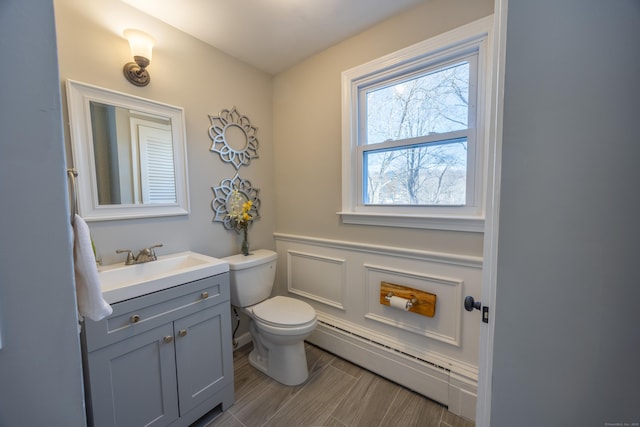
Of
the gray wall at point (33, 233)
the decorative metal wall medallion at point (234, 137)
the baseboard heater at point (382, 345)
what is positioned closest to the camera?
the gray wall at point (33, 233)

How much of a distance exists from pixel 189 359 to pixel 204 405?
0.99 ft

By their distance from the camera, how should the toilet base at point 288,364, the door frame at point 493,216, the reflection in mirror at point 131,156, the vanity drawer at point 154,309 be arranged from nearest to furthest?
1. the door frame at point 493,216
2. the vanity drawer at point 154,309
3. the reflection in mirror at point 131,156
4. the toilet base at point 288,364

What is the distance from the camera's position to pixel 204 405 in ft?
4.27

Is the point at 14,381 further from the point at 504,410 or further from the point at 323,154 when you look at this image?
the point at 323,154

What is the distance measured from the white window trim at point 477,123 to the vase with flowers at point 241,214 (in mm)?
759

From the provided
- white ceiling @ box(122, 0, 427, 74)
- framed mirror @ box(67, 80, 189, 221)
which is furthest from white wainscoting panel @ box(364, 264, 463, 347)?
white ceiling @ box(122, 0, 427, 74)

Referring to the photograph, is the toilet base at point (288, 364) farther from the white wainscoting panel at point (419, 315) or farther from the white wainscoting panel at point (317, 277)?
the white wainscoting panel at point (419, 315)

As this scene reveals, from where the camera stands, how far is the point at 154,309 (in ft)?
3.65

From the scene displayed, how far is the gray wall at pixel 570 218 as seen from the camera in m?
0.42

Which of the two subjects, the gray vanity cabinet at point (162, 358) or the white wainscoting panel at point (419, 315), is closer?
the gray vanity cabinet at point (162, 358)

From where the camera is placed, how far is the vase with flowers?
1.88m

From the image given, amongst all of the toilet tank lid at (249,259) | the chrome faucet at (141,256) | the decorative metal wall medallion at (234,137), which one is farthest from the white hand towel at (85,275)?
the decorative metal wall medallion at (234,137)

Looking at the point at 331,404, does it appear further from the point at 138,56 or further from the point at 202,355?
the point at 138,56

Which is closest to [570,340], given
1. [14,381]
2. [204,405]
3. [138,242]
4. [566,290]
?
[566,290]
